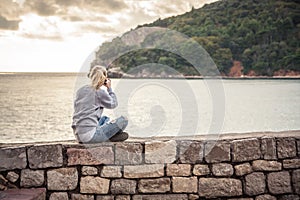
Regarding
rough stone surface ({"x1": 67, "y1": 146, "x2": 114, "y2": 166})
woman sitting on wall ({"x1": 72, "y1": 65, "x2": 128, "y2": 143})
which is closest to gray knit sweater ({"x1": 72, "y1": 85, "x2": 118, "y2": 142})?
woman sitting on wall ({"x1": 72, "y1": 65, "x2": 128, "y2": 143})

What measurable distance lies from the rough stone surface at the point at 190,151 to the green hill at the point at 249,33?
4114 cm

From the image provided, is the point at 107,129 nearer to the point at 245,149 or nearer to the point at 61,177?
the point at 61,177

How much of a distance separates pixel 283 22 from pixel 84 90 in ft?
172

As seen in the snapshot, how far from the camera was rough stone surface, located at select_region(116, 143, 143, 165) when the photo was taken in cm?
366

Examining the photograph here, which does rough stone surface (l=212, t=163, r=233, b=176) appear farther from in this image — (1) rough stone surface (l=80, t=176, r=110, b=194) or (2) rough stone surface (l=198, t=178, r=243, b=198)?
(1) rough stone surface (l=80, t=176, r=110, b=194)

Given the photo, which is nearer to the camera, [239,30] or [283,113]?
[283,113]

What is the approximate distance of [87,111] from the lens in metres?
3.71

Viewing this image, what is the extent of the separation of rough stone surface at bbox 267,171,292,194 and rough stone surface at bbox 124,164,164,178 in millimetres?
1056

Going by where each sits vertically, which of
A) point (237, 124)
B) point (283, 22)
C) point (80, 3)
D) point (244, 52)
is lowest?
point (237, 124)

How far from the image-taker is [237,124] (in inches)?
1491

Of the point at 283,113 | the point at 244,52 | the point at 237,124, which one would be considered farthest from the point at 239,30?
the point at 237,124

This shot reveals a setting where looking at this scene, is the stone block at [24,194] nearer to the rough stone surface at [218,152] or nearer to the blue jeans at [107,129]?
the blue jeans at [107,129]

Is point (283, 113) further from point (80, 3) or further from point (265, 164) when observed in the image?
point (265, 164)

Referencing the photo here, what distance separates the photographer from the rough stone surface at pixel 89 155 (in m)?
3.63
